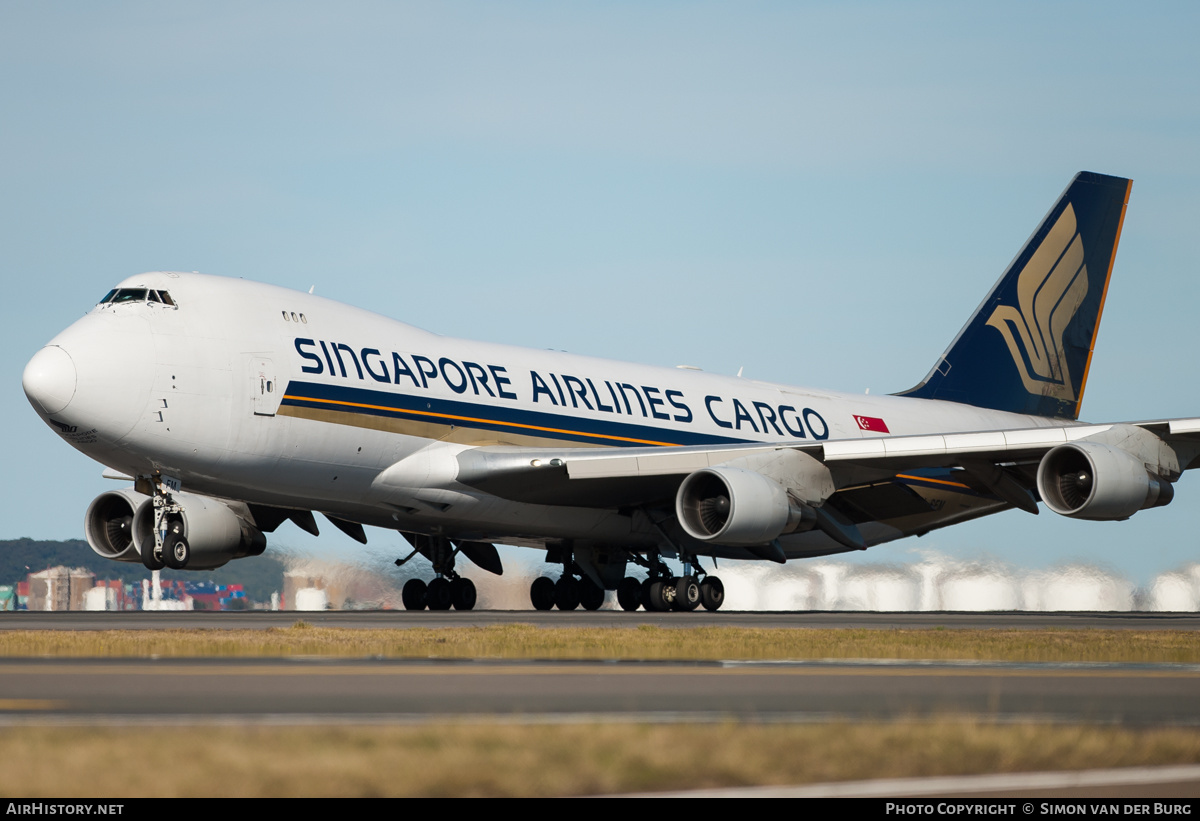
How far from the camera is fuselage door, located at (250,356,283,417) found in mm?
22406

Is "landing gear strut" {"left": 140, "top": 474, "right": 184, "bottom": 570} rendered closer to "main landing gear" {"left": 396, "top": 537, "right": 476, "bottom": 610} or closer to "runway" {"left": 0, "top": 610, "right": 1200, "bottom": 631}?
"runway" {"left": 0, "top": 610, "right": 1200, "bottom": 631}

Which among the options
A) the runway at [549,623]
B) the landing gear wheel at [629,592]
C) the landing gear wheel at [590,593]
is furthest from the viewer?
the landing gear wheel at [629,592]

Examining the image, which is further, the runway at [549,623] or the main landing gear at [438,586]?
the main landing gear at [438,586]

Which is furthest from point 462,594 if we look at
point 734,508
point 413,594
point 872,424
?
point 872,424

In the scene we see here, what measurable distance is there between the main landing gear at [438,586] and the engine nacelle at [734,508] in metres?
6.04

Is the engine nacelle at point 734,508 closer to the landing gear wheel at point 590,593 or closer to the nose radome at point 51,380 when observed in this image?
the landing gear wheel at point 590,593

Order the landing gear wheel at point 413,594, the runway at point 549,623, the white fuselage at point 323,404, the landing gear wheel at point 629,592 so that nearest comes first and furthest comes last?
the runway at point 549,623
the white fuselage at point 323,404
the landing gear wheel at point 413,594
the landing gear wheel at point 629,592

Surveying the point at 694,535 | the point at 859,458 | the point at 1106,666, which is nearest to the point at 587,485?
the point at 694,535

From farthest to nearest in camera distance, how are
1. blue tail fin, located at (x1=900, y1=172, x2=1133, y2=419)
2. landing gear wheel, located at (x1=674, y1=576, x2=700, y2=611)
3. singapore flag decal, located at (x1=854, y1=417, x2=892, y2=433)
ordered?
blue tail fin, located at (x1=900, y1=172, x2=1133, y2=419), singapore flag decal, located at (x1=854, y1=417, x2=892, y2=433), landing gear wheel, located at (x1=674, y1=576, x2=700, y2=611)

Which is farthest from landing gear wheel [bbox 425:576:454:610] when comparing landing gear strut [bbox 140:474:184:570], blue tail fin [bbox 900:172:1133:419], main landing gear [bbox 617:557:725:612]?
blue tail fin [bbox 900:172:1133:419]

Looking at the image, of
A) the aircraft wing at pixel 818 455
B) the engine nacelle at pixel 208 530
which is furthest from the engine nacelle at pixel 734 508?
the engine nacelle at pixel 208 530

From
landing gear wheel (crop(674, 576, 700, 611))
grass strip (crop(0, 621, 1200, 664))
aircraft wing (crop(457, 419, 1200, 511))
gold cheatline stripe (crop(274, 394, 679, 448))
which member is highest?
gold cheatline stripe (crop(274, 394, 679, 448))

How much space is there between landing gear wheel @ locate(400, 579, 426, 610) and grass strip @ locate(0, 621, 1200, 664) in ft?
36.1

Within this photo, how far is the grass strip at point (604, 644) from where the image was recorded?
43.3ft
